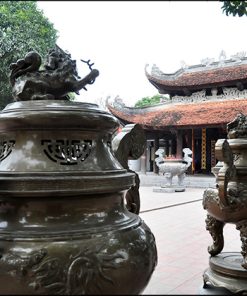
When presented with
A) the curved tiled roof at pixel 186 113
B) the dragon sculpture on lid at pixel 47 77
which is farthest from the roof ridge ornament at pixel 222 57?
the dragon sculpture on lid at pixel 47 77

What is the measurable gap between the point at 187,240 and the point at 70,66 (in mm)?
3987

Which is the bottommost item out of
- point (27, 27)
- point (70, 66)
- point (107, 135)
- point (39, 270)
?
point (39, 270)

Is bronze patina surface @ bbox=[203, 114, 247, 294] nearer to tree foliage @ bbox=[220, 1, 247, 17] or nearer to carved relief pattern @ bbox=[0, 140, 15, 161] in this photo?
tree foliage @ bbox=[220, 1, 247, 17]

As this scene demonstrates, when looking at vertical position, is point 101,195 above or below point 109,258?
above

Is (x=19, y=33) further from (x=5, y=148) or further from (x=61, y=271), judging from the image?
(x=61, y=271)

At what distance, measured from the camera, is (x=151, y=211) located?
24.4 feet

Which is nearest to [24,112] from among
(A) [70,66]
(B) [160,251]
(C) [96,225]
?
(A) [70,66]

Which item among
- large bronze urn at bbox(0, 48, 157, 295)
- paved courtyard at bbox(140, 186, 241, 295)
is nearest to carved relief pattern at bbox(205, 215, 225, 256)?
paved courtyard at bbox(140, 186, 241, 295)

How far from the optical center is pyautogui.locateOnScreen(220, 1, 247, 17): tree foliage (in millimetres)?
2371

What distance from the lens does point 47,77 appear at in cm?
113

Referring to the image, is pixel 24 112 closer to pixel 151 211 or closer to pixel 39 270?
pixel 39 270

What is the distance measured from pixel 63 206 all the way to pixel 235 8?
1982mm

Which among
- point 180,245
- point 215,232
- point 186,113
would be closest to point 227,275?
point 215,232

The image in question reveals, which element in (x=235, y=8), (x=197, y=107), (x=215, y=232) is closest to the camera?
(x=235, y=8)
